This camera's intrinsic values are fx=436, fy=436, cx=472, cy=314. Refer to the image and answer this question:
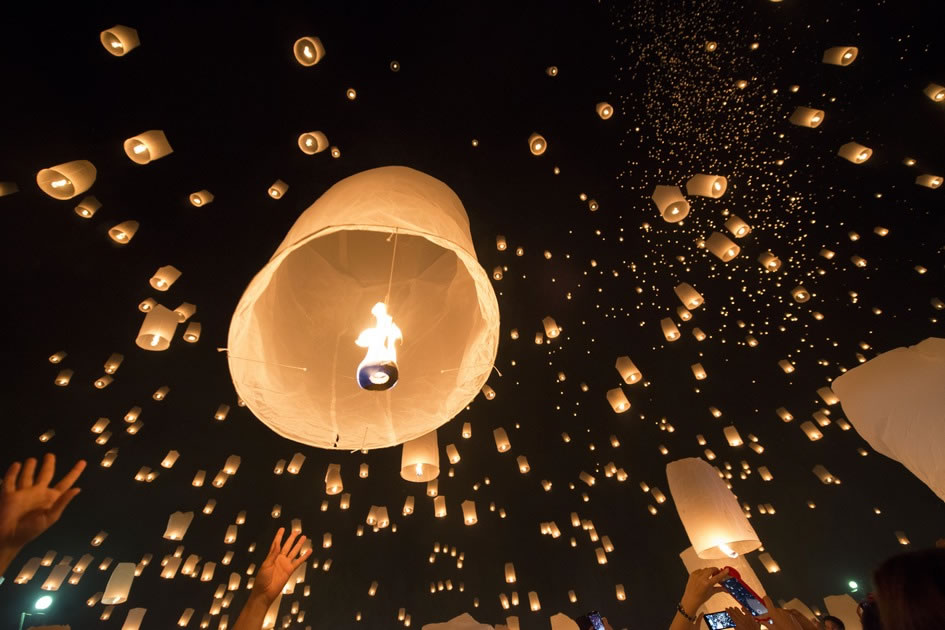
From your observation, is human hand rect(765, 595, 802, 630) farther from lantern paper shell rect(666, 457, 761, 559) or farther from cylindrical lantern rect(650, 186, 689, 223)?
cylindrical lantern rect(650, 186, 689, 223)

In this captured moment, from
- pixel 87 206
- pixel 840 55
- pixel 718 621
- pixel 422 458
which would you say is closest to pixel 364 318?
pixel 422 458

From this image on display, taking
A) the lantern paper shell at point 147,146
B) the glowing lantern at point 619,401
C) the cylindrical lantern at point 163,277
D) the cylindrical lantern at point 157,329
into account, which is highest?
the cylindrical lantern at point 163,277

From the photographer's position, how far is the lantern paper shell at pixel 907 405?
2.05 meters

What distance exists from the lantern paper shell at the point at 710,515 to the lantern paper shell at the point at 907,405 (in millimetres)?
1755

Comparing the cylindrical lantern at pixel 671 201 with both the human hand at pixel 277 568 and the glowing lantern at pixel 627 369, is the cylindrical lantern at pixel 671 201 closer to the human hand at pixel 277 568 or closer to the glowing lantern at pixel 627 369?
the glowing lantern at pixel 627 369

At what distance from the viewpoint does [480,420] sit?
8.38 metres

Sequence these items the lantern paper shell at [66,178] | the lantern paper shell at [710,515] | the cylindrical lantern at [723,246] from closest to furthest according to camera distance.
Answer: the lantern paper shell at [66,178]
the lantern paper shell at [710,515]
the cylindrical lantern at [723,246]

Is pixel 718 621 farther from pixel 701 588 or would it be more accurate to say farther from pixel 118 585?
pixel 118 585

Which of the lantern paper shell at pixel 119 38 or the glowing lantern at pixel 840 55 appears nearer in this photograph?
the lantern paper shell at pixel 119 38

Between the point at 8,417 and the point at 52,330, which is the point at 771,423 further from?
the point at 8,417

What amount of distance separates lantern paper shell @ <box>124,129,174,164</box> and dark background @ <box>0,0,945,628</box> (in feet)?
3.80

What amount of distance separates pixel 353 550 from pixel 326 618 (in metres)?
2.30

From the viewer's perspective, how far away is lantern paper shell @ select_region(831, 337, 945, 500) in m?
2.05

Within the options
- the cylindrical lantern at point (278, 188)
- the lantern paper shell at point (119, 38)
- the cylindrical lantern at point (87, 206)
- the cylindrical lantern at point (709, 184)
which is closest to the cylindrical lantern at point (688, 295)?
the cylindrical lantern at point (709, 184)
